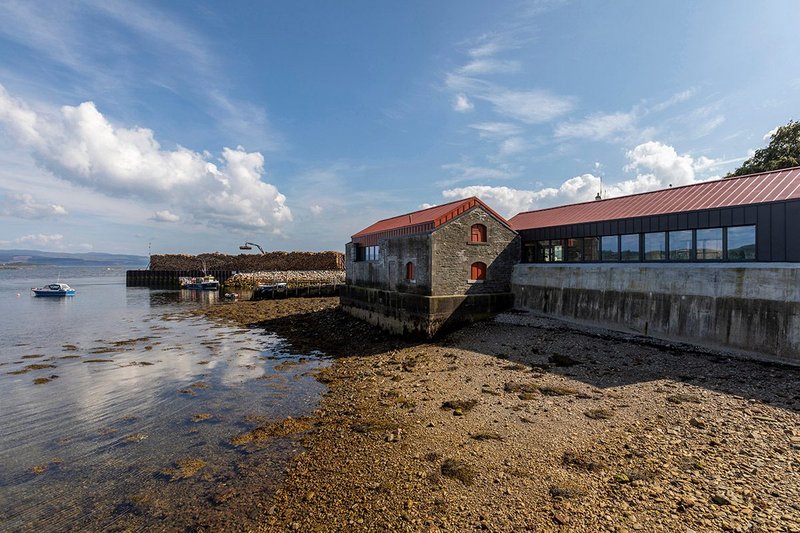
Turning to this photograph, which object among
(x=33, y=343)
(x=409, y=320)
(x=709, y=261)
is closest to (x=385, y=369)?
(x=409, y=320)

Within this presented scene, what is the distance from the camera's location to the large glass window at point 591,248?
74.2ft

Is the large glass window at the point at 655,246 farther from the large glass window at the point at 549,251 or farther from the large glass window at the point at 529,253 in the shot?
the large glass window at the point at 529,253

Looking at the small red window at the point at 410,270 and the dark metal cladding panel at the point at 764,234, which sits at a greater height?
the dark metal cladding panel at the point at 764,234

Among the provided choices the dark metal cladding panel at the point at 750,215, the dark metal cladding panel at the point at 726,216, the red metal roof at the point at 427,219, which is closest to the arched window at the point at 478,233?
the red metal roof at the point at 427,219

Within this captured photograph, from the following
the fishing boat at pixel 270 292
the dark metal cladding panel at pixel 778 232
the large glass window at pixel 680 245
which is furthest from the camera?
the fishing boat at pixel 270 292

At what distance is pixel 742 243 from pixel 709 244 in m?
1.23

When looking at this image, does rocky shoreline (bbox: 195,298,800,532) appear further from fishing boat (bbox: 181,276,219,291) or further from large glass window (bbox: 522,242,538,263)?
fishing boat (bbox: 181,276,219,291)

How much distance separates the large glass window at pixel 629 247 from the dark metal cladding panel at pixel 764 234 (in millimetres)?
5105

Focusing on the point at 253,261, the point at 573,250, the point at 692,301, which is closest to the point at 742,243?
the point at 692,301

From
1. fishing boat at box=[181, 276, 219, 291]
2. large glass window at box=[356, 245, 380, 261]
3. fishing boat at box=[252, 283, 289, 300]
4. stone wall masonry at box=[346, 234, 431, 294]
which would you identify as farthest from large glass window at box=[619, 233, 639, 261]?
fishing boat at box=[181, 276, 219, 291]

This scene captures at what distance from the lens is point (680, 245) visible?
18719mm

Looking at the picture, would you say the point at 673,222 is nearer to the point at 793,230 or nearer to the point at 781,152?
the point at 793,230

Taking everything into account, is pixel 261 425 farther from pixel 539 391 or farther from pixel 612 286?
pixel 612 286

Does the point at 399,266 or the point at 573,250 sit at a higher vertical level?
the point at 573,250
